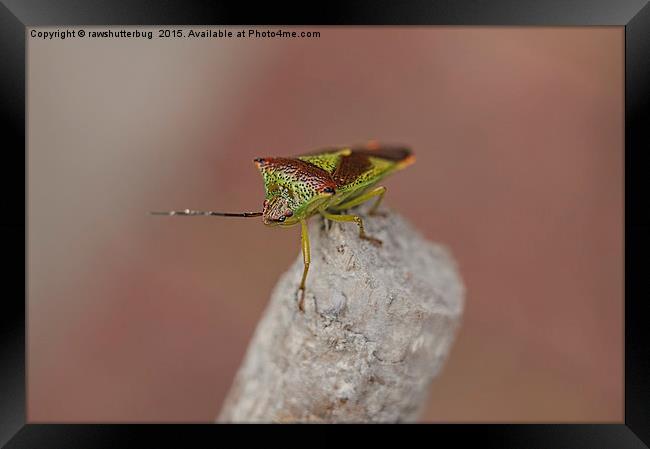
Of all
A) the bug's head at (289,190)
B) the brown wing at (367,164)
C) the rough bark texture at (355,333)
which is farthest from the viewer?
the brown wing at (367,164)

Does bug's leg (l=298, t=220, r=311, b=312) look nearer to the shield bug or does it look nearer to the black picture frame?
the shield bug

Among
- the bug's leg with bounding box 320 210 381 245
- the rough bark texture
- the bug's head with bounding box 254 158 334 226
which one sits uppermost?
the bug's head with bounding box 254 158 334 226

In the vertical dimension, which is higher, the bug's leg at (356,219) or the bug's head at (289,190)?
the bug's head at (289,190)

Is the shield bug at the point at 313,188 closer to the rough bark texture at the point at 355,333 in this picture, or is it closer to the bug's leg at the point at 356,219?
the bug's leg at the point at 356,219

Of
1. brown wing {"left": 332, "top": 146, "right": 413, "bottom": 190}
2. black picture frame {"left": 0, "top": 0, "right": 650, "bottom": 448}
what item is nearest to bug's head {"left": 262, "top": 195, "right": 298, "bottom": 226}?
brown wing {"left": 332, "top": 146, "right": 413, "bottom": 190}

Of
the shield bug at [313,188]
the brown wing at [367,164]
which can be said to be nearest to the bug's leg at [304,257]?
the shield bug at [313,188]

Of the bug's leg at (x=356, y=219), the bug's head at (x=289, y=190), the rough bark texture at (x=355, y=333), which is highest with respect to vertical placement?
the bug's head at (x=289, y=190)

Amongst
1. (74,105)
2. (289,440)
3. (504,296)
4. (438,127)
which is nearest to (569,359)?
(504,296)
